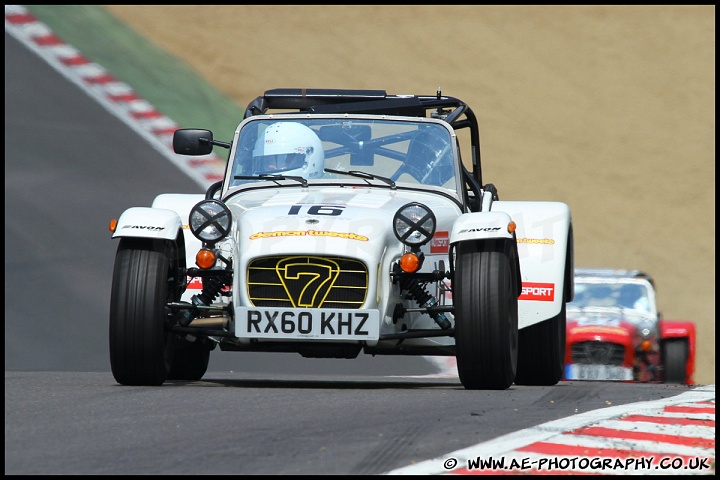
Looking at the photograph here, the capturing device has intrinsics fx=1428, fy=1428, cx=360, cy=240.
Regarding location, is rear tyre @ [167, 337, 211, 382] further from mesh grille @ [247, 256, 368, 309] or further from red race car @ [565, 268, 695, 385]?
red race car @ [565, 268, 695, 385]

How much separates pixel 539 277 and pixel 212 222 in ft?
9.17

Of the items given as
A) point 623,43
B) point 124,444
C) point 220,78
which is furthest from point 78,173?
point 623,43

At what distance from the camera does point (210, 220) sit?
9039 millimetres

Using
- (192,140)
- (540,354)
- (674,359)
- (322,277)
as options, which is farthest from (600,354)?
(322,277)

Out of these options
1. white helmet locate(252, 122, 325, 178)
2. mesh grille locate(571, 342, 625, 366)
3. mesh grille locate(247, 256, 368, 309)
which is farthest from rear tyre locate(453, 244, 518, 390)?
mesh grille locate(571, 342, 625, 366)

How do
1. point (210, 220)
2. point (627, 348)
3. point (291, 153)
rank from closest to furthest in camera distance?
point (210, 220) → point (291, 153) → point (627, 348)

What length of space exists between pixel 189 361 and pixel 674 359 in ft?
24.3

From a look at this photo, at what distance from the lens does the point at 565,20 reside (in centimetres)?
3847

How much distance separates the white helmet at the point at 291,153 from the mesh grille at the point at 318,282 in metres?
1.53

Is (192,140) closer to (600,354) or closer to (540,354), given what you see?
(540,354)

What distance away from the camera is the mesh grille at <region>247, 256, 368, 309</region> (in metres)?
8.75

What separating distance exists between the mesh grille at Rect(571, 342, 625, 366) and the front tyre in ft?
26.2

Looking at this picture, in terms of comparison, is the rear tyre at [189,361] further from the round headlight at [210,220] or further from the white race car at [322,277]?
the round headlight at [210,220]

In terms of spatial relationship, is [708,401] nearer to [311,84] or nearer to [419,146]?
[419,146]
